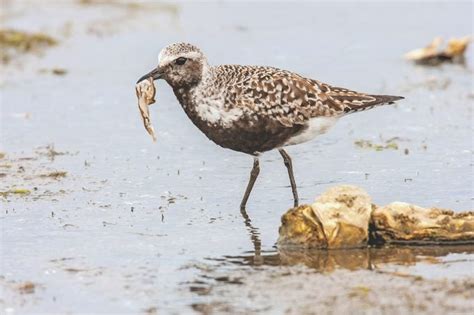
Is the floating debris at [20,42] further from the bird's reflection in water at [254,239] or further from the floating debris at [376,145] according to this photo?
the bird's reflection in water at [254,239]

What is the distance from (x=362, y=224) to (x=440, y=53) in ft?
31.1

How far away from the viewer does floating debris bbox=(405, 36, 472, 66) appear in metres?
19.0

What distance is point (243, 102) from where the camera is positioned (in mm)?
11531

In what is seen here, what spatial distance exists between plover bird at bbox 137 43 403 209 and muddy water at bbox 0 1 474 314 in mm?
828

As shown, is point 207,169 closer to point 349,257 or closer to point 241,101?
point 241,101

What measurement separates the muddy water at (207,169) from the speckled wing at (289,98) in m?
1.04

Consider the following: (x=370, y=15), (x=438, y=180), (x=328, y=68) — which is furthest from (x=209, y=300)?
(x=370, y=15)

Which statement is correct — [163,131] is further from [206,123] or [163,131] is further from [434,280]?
[434,280]

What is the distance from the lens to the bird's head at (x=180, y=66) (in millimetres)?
11539

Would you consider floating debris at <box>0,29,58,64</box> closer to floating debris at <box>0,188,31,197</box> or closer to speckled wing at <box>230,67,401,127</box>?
floating debris at <box>0,188,31,197</box>

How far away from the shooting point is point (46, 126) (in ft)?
52.1

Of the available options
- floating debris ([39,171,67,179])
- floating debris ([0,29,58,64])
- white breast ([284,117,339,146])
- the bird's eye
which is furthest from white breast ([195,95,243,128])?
floating debris ([0,29,58,64])

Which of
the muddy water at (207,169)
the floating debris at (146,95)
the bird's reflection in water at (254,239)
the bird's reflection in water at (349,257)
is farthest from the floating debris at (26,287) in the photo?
the floating debris at (146,95)

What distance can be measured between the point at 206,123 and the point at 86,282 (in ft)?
8.81
